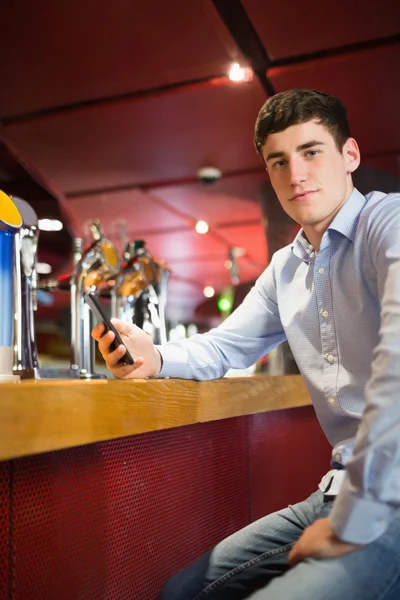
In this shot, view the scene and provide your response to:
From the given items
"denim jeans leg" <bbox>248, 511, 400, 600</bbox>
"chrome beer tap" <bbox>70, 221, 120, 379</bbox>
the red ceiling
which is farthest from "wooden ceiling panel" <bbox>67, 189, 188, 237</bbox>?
"denim jeans leg" <bbox>248, 511, 400, 600</bbox>

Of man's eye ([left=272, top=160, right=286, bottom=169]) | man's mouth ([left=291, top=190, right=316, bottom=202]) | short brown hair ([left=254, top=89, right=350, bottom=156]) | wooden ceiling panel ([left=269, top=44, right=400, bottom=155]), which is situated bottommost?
man's mouth ([left=291, top=190, right=316, bottom=202])

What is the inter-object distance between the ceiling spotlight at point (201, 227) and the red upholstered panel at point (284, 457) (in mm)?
2507

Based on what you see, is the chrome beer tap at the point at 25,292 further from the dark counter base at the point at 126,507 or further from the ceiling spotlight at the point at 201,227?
the ceiling spotlight at the point at 201,227

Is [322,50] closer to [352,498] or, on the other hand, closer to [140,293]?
[140,293]

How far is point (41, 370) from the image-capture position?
4.86 ft

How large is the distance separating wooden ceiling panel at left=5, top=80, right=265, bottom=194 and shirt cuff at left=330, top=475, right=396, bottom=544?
201cm

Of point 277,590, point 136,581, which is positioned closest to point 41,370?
point 136,581

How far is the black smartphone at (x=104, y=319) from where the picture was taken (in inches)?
45.6

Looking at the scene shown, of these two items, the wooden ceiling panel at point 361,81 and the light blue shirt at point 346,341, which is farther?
the wooden ceiling panel at point 361,81

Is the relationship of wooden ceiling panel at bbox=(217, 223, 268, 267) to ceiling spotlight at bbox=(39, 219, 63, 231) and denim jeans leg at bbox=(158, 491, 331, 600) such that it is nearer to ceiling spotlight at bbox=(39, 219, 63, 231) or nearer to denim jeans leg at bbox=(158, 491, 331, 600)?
ceiling spotlight at bbox=(39, 219, 63, 231)

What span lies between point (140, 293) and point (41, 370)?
60cm

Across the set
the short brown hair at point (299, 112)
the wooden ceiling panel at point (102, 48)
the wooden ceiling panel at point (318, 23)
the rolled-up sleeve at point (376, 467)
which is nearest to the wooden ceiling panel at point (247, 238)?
the wooden ceiling panel at point (102, 48)

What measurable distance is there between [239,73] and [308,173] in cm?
130

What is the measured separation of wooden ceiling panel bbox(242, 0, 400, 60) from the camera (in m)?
2.00
